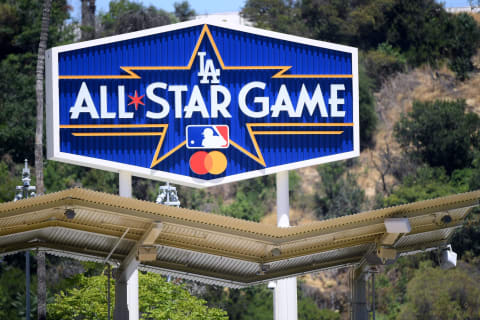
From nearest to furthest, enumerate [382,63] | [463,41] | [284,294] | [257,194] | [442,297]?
[284,294], [442,297], [257,194], [382,63], [463,41]

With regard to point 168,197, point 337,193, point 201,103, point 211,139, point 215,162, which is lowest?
point 337,193

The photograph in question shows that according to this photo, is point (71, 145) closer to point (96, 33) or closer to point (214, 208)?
point (214, 208)

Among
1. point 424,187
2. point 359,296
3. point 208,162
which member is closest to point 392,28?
point 424,187

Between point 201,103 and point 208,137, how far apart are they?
0.94 m

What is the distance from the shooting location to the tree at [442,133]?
64.6m

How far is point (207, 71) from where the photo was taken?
2764cm

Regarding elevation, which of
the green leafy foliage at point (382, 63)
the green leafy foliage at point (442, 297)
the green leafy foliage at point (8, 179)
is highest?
the green leafy foliage at point (382, 63)

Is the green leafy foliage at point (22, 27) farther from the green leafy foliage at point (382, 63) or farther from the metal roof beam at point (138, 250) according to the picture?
the metal roof beam at point (138, 250)

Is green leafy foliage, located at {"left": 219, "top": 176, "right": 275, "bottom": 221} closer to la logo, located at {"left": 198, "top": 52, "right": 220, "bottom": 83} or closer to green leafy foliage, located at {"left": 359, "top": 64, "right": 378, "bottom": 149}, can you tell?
green leafy foliage, located at {"left": 359, "top": 64, "right": 378, "bottom": 149}

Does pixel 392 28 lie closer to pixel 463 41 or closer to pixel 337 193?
pixel 463 41

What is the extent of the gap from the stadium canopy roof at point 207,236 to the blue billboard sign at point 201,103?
559cm

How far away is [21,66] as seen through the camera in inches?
2746

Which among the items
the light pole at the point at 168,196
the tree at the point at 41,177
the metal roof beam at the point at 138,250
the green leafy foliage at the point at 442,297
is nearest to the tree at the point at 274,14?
the green leafy foliage at the point at 442,297

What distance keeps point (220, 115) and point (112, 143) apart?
290 cm
